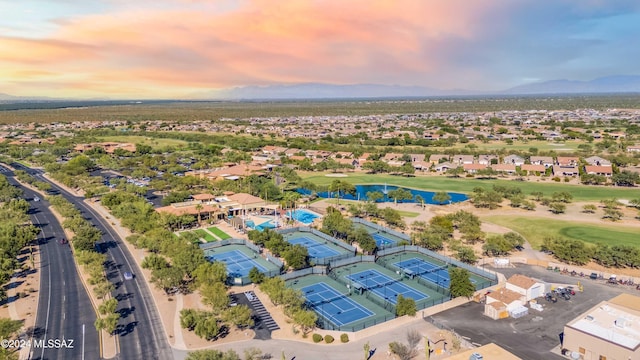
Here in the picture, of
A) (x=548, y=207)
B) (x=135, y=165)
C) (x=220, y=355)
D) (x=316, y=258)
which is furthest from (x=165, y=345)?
(x=135, y=165)

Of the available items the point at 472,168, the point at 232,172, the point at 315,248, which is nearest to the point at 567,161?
the point at 472,168

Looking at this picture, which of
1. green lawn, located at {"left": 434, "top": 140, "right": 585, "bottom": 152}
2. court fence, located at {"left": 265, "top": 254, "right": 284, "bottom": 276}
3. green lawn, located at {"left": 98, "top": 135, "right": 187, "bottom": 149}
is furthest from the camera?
green lawn, located at {"left": 98, "top": 135, "right": 187, "bottom": 149}

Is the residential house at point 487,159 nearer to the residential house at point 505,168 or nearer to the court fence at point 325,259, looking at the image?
the residential house at point 505,168

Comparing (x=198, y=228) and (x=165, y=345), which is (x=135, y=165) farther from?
(x=165, y=345)

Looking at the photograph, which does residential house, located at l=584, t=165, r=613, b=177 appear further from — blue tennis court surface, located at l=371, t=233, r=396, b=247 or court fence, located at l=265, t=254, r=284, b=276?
court fence, located at l=265, t=254, r=284, b=276

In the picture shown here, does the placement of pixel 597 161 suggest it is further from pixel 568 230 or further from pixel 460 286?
pixel 460 286

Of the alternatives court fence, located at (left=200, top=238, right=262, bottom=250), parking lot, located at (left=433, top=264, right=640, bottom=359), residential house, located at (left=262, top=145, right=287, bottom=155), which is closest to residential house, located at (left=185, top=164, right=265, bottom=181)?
residential house, located at (left=262, top=145, right=287, bottom=155)
